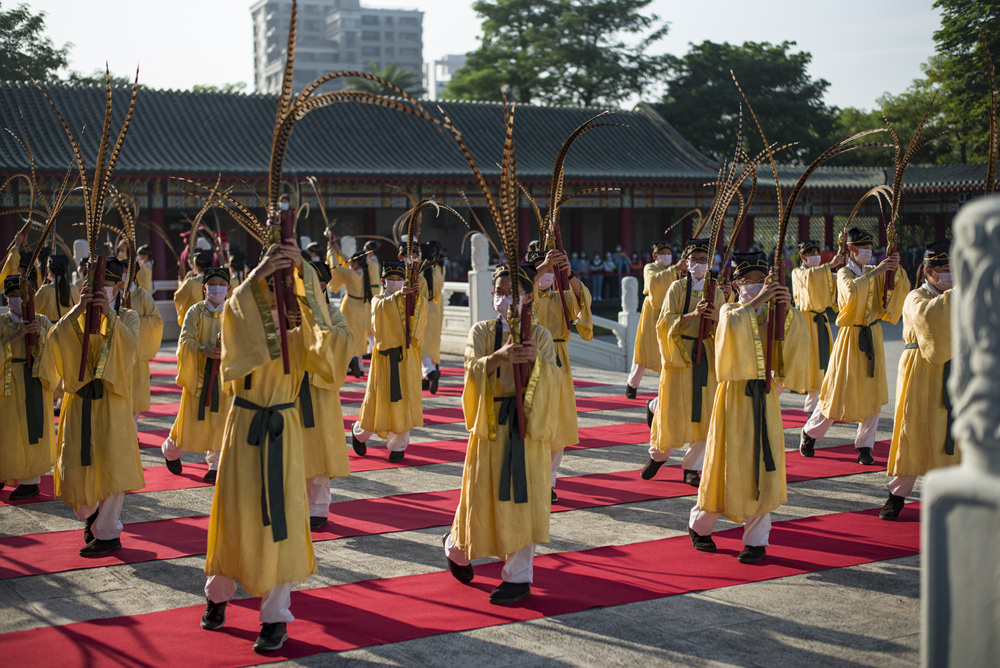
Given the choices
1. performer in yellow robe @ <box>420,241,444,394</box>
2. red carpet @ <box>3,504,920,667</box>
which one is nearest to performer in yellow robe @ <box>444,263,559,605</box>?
red carpet @ <box>3,504,920,667</box>

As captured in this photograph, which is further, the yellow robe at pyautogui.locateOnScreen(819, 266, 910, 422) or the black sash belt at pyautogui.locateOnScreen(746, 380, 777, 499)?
the yellow robe at pyautogui.locateOnScreen(819, 266, 910, 422)

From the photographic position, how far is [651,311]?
30.7 feet

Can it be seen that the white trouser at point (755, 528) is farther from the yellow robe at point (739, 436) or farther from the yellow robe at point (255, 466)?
the yellow robe at point (255, 466)

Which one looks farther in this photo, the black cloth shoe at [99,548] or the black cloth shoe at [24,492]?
the black cloth shoe at [24,492]

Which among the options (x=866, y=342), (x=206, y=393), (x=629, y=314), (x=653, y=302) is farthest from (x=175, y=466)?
(x=629, y=314)

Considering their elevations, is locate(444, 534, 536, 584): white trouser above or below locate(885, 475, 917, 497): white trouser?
below

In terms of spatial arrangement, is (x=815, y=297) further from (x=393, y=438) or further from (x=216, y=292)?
(x=216, y=292)

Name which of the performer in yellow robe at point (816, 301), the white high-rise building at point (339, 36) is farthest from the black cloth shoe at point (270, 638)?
the white high-rise building at point (339, 36)

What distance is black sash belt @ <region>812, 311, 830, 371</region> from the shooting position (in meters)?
9.18

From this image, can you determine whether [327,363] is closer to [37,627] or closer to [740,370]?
[37,627]

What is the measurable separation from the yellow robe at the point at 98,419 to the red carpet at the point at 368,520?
1.19ft

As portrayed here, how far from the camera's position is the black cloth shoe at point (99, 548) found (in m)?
5.35

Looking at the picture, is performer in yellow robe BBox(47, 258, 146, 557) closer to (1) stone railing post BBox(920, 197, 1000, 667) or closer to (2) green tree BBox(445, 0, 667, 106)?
(1) stone railing post BBox(920, 197, 1000, 667)

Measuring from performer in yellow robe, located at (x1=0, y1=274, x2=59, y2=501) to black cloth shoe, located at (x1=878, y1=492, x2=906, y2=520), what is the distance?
5.22 meters
